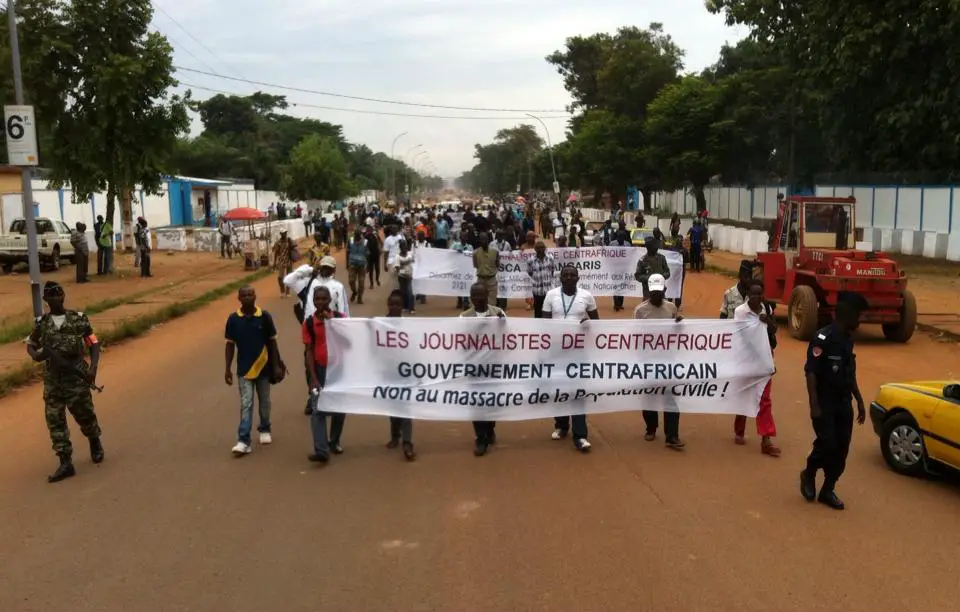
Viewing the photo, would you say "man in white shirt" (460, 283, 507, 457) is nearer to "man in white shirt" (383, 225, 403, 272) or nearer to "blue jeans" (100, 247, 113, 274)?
"man in white shirt" (383, 225, 403, 272)

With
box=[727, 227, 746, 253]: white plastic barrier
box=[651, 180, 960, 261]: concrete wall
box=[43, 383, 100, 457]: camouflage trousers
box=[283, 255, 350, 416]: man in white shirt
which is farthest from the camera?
box=[727, 227, 746, 253]: white plastic barrier

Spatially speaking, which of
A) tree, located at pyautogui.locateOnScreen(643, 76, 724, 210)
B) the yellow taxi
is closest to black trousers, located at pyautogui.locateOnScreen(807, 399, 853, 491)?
the yellow taxi

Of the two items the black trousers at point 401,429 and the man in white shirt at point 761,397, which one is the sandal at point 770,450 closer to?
the man in white shirt at point 761,397

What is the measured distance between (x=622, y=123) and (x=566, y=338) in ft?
148

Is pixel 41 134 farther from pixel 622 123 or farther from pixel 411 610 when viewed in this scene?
pixel 622 123

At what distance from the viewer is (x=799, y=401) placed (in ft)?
31.3

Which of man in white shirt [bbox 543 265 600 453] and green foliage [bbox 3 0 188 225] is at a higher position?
green foliage [bbox 3 0 188 225]

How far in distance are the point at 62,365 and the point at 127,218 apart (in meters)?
29.1

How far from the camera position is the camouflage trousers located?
6887mm

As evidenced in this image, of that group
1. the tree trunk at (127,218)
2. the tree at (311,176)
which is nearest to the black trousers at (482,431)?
the tree trunk at (127,218)

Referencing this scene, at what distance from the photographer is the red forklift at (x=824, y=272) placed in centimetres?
1348

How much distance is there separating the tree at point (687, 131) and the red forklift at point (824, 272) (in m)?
28.7

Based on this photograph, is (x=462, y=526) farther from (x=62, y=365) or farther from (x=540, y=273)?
(x=540, y=273)

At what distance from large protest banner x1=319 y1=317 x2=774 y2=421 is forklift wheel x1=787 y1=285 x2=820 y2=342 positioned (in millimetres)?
6264
